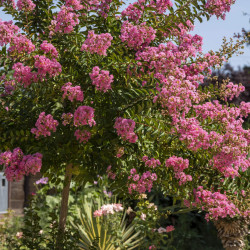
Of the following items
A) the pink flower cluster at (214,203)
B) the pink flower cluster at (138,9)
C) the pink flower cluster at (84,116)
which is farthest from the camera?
the pink flower cluster at (138,9)

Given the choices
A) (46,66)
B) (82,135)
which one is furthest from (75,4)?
(82,135)

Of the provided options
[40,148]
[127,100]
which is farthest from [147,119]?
[40,148]

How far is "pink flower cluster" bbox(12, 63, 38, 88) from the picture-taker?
3.35 m

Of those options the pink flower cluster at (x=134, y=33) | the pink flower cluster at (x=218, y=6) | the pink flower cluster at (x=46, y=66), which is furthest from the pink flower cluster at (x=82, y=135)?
the pink flower cluster at (x=218, y=6)

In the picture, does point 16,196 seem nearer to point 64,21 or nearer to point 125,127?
point 64,21

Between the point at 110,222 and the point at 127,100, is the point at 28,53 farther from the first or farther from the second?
the point at 110,222

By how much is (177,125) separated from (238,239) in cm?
375

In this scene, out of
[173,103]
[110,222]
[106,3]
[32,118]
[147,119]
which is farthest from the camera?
[110,222]

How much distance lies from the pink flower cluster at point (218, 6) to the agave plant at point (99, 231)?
138 inches

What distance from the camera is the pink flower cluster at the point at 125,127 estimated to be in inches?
127

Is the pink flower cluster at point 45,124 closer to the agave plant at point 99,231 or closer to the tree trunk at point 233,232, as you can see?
the agave plant at point 99,231

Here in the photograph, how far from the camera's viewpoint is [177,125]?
11.2 feet

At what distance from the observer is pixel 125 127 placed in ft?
10.6

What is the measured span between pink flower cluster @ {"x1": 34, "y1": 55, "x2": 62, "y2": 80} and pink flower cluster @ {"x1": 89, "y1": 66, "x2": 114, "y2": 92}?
32 cm
